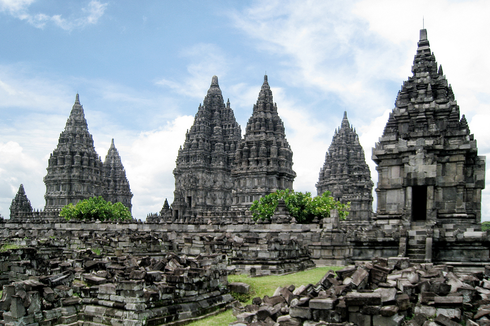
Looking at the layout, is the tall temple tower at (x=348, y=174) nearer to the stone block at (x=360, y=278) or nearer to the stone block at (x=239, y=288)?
the stone block at (x=239, y=288)

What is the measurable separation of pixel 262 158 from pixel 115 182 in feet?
134

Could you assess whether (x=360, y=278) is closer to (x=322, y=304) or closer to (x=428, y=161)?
(x=322, y=304)

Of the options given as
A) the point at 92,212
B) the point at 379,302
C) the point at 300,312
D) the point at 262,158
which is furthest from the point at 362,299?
the point at 92,212

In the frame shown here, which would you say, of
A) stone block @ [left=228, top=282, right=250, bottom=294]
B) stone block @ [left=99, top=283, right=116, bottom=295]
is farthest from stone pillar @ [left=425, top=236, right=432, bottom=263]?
stone block @ [left=99, top=283, right=116, bottom=295]

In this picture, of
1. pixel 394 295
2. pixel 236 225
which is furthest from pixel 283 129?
pixel 394 295

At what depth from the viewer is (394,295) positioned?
8031 mm

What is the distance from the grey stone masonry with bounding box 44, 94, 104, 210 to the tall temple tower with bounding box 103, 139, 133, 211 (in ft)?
19.6

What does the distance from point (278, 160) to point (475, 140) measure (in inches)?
1448

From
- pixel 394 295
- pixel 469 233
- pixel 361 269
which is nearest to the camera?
pixel 394 295

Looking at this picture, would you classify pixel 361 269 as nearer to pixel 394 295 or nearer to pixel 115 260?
pixel 394 295

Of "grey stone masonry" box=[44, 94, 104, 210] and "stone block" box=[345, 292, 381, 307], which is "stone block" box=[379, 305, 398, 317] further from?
"grey stone masonry" box=[44, 94, 104, 210]

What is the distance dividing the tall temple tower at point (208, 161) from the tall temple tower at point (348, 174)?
565 inches

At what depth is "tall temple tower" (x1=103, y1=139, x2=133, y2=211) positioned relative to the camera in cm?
8325

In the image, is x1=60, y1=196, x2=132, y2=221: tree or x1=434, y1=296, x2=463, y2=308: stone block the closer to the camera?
x1=434, y1=296, x2=463, y2=308: stone block
